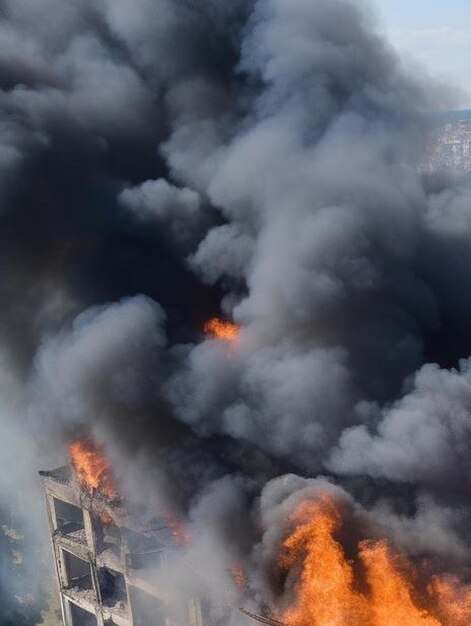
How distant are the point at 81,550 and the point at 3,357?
6954 millimetres

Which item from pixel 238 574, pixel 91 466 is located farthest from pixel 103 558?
pixel 238 574

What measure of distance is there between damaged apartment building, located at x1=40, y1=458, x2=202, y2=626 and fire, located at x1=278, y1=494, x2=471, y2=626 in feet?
15.3

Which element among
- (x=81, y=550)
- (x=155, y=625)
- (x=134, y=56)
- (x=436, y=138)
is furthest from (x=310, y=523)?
(x=436, y=138)

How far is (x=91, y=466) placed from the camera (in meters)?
20.9

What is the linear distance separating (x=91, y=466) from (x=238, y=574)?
6.89m

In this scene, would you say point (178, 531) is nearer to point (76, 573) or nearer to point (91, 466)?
point (91, 466)

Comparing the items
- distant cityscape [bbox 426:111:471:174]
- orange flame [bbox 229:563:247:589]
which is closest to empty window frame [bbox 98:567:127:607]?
orange flame [bbox 229:563:247:589]

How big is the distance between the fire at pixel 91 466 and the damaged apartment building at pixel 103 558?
312 millimetres

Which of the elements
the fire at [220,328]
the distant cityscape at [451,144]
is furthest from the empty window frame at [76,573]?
the distant cityscape at [451,144]

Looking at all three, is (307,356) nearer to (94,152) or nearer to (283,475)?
(283,475)

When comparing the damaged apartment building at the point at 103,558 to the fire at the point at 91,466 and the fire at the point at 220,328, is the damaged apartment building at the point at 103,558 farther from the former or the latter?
the fire at the point at 220,328

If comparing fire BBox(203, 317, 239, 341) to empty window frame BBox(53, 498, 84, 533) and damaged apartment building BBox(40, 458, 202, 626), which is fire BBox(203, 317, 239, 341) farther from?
empty window frame BBox(53, 498, 84, 533)

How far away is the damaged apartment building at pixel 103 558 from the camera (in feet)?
64.8

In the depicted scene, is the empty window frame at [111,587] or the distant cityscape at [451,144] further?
the empty window frame at [111,587]
